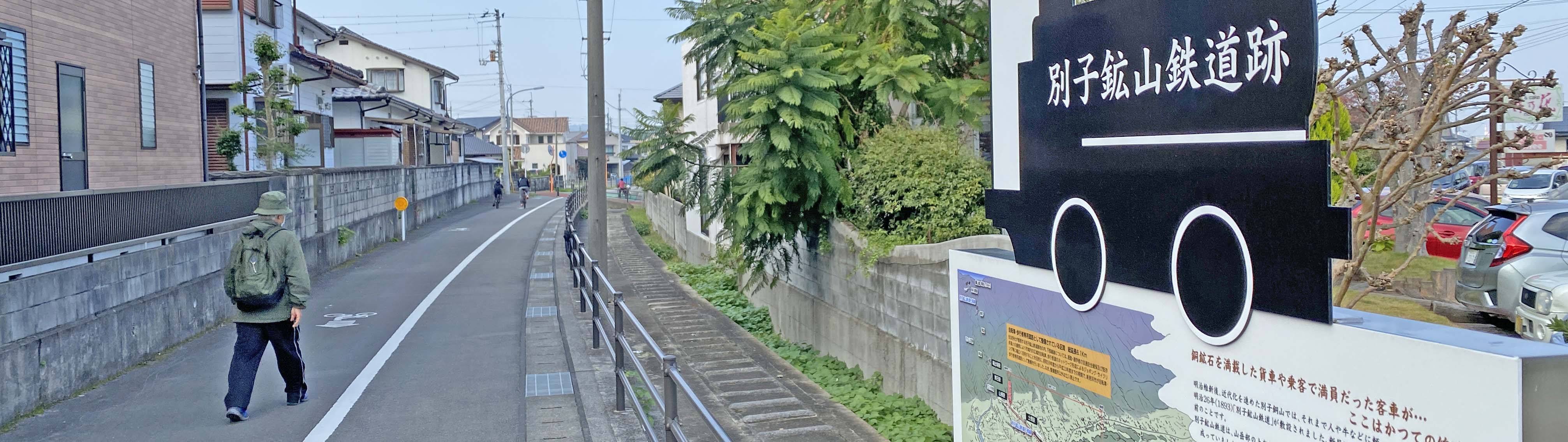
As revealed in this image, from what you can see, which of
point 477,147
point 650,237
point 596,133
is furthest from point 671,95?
point 477,147

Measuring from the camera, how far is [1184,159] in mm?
3709

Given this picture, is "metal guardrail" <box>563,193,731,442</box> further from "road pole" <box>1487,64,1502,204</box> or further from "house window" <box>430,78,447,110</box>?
"house window" <box>430,78,447,110</box>

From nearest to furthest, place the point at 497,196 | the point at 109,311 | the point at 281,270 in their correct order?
1. the point at 281,270
2. the point at 109,311
3. the point at 497,196

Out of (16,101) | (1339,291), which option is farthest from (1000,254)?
(16,101)

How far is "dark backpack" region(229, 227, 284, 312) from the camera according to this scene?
7328mm

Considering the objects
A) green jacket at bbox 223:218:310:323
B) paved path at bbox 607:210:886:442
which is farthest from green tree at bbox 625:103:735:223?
green jacket at bbox 223:218:310:323

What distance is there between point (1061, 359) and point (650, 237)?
31057 millimetres

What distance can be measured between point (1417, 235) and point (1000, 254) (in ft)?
28.5

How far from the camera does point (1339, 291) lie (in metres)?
5.42

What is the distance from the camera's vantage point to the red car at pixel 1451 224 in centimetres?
1456

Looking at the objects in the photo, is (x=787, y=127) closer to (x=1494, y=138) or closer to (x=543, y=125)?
(x=1494, y=138)

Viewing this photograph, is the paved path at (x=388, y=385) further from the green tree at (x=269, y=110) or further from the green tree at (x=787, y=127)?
the green tree at (x=269, y=110)

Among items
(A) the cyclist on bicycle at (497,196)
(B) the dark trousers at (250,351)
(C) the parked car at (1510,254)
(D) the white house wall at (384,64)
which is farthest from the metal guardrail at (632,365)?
(D) the white house wall at (384,64)

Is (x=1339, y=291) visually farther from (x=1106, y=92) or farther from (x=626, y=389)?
(x=626, y=389)
